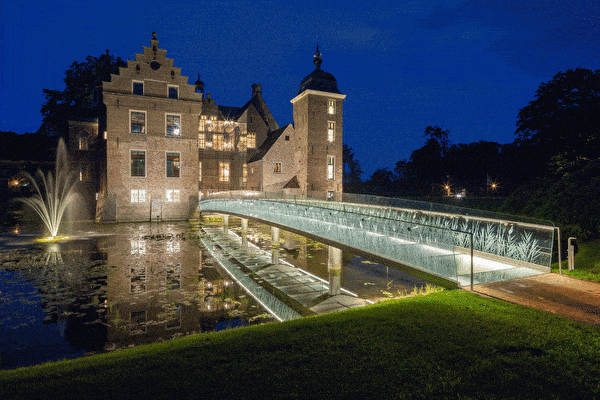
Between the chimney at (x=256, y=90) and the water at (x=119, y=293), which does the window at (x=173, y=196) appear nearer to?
the water at (x=119, y=293)

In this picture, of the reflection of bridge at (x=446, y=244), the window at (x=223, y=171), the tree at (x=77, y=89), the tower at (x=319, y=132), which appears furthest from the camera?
the tree at (x=77, y=89)

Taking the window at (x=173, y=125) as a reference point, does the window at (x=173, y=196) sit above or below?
below

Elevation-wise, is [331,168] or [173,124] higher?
[173,124]

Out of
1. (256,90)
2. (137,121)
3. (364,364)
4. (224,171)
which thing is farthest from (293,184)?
(364,364)

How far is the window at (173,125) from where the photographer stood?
124ft

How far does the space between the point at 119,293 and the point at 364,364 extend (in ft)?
38.0

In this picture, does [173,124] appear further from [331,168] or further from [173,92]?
[331,168]

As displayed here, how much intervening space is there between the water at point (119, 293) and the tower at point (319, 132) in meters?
22.2

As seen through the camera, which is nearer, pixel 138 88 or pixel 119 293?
pixel 119 293

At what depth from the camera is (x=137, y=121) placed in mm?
36250

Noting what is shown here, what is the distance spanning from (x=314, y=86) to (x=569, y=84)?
88.2 ft

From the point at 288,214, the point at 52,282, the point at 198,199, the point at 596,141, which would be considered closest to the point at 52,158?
the point at 198,199

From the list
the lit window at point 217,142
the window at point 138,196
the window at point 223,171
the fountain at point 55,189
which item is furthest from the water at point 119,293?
the lit window at point 217,142

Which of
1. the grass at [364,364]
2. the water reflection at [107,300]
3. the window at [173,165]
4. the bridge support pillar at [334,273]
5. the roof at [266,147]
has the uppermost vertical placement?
the roof at [266,147]
